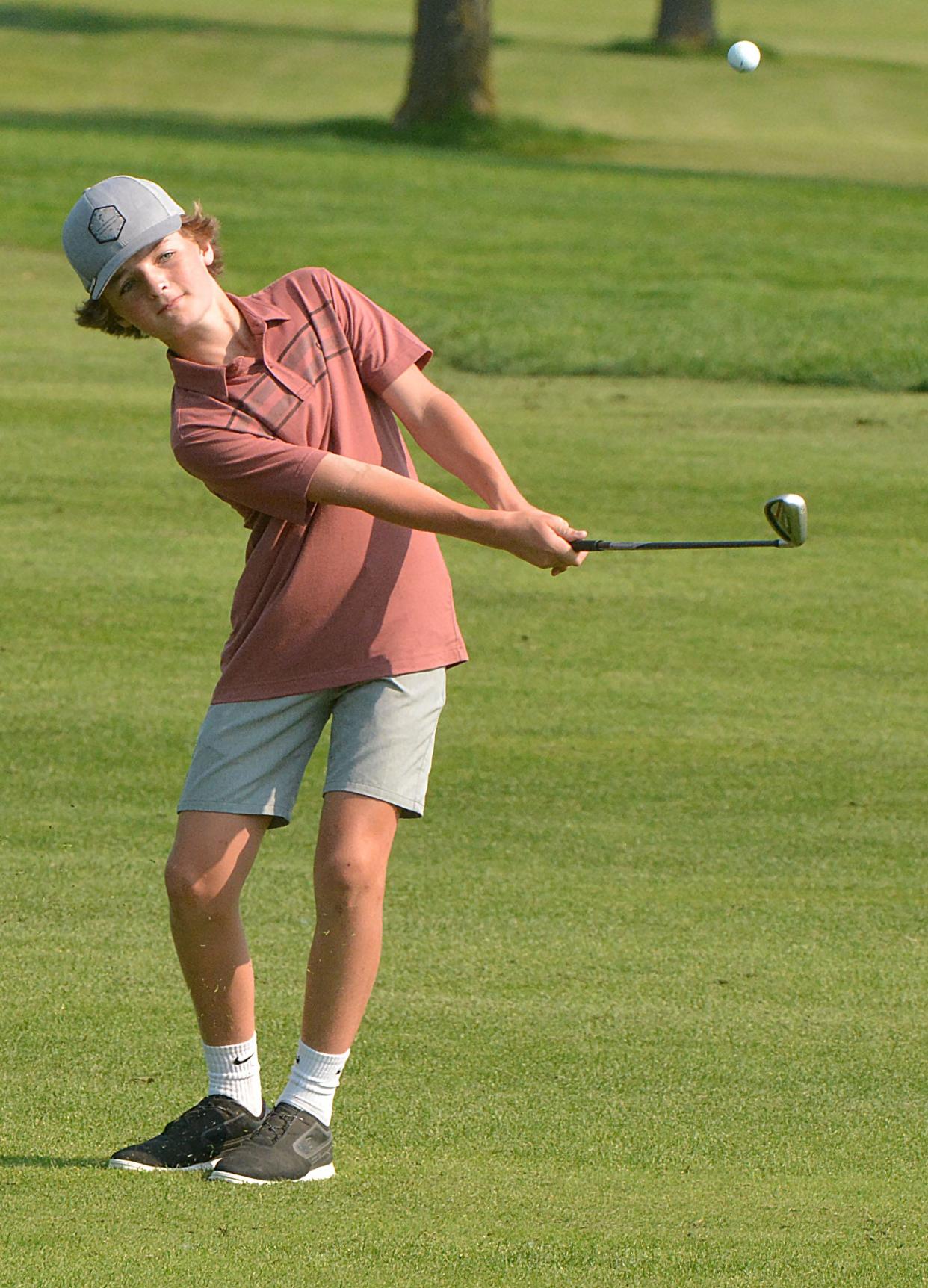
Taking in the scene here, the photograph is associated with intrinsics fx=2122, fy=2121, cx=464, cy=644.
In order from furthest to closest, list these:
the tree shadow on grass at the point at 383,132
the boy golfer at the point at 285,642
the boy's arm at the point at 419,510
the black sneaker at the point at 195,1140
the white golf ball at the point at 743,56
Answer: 1. the tree shadow on grass at the point at 383,132
2. the white golf ball at the point at 743,56
3. the black sneaker at the point at 195,1140
4. the boy golfer at the point at 285,642
5. the boy's arm at the point at 419,510

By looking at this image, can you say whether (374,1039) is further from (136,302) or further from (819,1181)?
(136,302)

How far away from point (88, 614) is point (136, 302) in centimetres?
539

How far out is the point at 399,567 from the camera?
400 cm

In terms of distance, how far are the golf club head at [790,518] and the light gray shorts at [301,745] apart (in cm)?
83

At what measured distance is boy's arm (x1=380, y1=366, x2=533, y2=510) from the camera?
410 cm

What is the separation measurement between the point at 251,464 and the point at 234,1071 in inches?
47.0

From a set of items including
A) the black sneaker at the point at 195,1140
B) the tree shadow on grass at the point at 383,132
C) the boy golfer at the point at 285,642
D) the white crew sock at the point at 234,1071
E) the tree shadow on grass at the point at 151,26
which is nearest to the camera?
the boy golfer at the point at 285,642

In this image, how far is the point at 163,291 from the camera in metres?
3.88

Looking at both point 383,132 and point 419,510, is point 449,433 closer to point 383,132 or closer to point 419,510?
point 419,510

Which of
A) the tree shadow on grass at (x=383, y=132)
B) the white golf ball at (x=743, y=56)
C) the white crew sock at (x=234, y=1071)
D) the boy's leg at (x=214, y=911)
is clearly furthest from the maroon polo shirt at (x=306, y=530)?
the tree shadow on grass at (x=383, y=132)

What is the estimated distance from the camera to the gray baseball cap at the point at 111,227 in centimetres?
382

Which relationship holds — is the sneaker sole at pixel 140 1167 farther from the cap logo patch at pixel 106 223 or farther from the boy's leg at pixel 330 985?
the cap logo patch at pixel 106 223

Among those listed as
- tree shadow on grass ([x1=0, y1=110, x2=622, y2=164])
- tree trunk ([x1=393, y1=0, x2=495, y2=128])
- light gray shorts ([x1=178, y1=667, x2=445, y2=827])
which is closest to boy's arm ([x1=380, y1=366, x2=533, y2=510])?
light gray shorts ([x1=178, y1=667, x2=445, y2=827])

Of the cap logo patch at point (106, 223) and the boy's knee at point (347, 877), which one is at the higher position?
the cap logo patch at point (106, 223)
